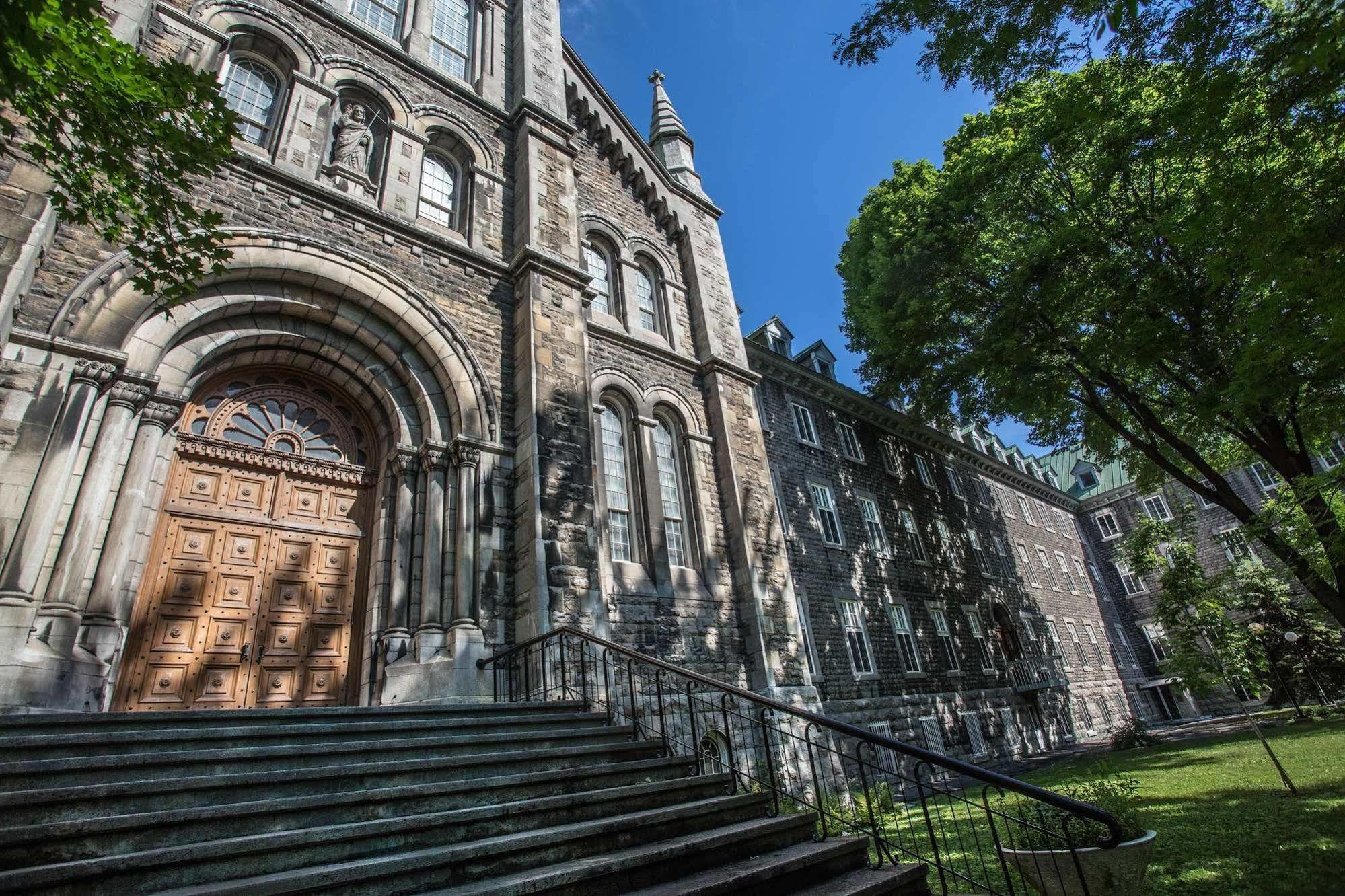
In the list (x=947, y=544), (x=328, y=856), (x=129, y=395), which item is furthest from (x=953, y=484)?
(x=328, y=856)

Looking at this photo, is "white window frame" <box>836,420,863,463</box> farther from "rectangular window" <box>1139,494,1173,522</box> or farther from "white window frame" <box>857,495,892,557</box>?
"rectangular window" <box>1139,494,1173,522</box>

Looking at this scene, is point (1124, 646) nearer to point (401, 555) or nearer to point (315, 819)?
point (401, 555)

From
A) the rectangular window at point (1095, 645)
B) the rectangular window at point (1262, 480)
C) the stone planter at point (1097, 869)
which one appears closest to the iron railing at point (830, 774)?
the stone planter at point (1097, 869)

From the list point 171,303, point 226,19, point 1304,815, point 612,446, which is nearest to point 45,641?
point 171,303

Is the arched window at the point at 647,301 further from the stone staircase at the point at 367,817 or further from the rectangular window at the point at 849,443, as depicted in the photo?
the rectangular window at the point at 849,443

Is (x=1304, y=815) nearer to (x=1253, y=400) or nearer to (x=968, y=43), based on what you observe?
(x=1253, y=400)

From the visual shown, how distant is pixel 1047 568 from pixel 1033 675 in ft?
32.9

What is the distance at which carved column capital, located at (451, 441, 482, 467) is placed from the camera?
893 centimetres

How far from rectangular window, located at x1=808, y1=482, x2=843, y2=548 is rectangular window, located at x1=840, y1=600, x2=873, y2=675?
6.11 feet

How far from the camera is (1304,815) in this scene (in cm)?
732

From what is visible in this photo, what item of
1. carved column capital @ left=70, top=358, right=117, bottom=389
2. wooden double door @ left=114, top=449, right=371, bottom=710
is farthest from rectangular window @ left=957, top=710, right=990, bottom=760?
carved column capital @ left=70, top=358, right=117, bottom=389

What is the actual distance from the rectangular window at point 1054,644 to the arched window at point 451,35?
29560mm

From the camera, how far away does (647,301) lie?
1438cm

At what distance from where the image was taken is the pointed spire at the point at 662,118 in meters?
17.3
